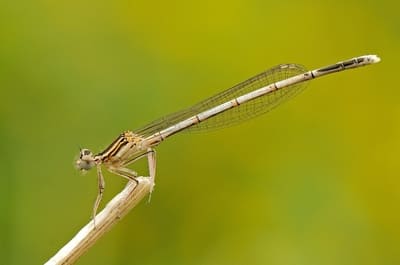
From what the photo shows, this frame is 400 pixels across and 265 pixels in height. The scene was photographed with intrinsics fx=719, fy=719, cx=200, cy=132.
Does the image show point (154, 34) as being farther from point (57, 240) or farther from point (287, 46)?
point (57, 240)

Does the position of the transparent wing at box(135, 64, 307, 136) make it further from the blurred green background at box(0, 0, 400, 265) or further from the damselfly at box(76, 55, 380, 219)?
the blurred green background at box(0, 0, 400, 265)

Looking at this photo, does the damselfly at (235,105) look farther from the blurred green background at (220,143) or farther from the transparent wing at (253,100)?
the blurred green background at (220,143)

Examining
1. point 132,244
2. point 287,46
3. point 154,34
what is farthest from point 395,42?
point 132,244

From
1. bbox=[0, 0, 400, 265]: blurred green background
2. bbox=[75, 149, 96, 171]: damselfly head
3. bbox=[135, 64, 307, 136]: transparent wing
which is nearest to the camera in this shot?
bbox=[75, 149, 96, 171]: damselfly head

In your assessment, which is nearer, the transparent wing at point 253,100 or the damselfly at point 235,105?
the damselfly at point 235,105

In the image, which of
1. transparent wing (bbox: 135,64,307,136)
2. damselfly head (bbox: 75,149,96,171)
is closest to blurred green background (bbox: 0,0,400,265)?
transparent wing (bbox: 135,64,307,136)

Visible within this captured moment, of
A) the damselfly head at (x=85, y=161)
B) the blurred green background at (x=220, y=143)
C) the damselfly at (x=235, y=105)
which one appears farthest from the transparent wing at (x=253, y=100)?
the damselfly head at (x=85, y=161)

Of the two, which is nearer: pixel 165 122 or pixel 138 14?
pixel 165 122
